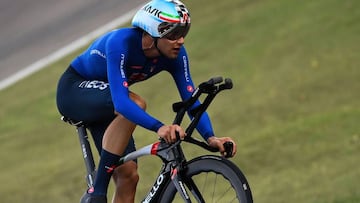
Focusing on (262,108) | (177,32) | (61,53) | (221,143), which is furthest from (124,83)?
(61,53)

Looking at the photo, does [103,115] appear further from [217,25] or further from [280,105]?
[217,25]

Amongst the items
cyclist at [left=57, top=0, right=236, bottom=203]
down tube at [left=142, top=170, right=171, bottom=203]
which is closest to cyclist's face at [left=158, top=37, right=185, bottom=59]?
cyclist at [left=57, top=0, right=236, bottom=203]

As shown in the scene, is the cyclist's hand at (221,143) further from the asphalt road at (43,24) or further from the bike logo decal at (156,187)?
the asphalt road at (43,24)

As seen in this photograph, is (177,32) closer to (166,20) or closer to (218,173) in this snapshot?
(166,20)

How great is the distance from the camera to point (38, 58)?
18422 millimetres

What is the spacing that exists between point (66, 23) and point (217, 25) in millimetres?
3285

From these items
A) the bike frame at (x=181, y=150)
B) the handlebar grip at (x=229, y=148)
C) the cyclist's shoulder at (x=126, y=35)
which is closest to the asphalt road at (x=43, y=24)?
the cyclist's shoulder at (x=126, y=35)

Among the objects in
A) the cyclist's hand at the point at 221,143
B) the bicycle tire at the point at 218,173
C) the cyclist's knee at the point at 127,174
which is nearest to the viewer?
the bicycle tire at the point at 218,173

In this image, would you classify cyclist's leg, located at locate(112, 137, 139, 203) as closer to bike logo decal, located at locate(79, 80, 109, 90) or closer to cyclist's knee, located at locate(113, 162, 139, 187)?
cyclist's knee, located at locate(113, 162, 139, 187)

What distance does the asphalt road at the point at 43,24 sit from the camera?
18562 millimetres

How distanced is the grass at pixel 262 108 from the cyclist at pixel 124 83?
2.84 metres

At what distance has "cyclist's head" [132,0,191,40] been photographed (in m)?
6.77

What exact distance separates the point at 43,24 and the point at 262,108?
21.9 ft

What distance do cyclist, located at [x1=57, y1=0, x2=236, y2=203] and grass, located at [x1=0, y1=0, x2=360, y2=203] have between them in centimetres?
284
